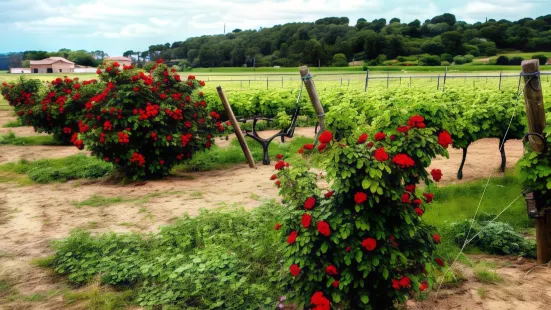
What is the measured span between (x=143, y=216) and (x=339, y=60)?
4880 centimetres

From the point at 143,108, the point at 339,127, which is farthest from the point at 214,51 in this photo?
the point at 339,127

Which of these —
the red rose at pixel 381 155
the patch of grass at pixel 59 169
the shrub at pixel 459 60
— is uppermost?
the shrub at pixel 459 60

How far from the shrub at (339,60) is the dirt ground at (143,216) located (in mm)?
41979

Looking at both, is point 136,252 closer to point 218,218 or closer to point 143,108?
point 218,218

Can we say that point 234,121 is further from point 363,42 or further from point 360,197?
point 363,42

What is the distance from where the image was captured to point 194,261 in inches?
181

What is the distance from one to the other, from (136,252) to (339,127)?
2.72m

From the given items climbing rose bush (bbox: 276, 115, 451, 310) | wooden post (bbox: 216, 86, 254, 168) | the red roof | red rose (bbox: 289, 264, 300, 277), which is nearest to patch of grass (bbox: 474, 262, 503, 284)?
climbing rose bush (bbox: 276, 115, 451, 310)

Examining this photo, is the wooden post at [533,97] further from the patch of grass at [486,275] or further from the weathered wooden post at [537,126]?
the patch of grass at [486,275]

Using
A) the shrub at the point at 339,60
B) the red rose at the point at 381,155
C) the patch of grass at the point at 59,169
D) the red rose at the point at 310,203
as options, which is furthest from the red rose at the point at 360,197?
the shrub at the point at 339,60

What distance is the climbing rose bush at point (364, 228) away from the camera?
3.47 m

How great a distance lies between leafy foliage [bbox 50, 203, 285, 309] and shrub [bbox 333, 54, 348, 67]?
49449mm

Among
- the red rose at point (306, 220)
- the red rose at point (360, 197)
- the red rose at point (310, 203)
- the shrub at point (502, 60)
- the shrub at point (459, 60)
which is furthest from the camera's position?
the shrub at point (459, 60)

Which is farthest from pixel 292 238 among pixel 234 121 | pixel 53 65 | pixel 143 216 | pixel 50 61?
pixel 50 61
